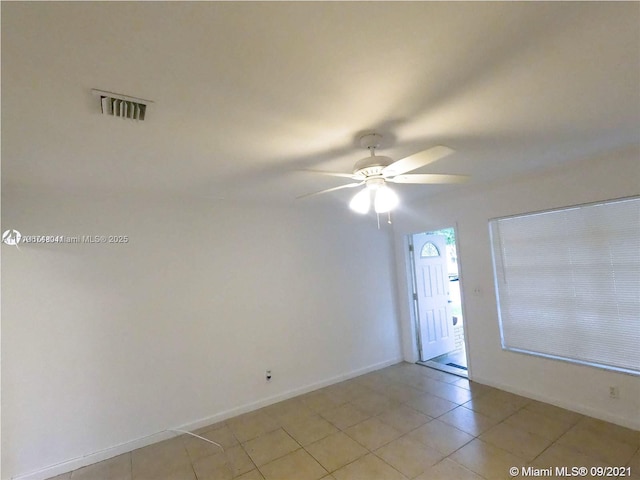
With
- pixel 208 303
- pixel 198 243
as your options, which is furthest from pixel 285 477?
pixel 198 243

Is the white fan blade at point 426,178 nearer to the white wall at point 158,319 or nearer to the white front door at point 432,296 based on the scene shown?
the white wall at point 158,319

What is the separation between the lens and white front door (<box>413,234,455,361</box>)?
457cm

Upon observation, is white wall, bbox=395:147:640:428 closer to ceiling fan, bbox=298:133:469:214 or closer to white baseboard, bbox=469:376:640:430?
white baseboard, bbox=469:376:640:430

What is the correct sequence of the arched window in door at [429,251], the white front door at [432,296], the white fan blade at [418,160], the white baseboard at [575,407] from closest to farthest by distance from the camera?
the white fan blade at [418,160] → the white baseboard at [575,407] → the white front door at [432,296] → the arched window in door at [429,251]

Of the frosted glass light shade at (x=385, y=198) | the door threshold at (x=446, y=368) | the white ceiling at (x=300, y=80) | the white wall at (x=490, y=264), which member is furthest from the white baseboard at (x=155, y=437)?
the frosted glass light shade at (x=385, y=198)

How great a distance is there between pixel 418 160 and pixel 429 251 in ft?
11.1

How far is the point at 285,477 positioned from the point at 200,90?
2.66m

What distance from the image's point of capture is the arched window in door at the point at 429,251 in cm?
470

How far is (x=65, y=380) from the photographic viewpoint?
2.50m

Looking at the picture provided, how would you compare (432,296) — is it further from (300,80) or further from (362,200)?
(300,80)

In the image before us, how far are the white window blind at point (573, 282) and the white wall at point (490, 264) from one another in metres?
0.10

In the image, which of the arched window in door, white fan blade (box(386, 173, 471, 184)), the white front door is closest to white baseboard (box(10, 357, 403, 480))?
the white front door

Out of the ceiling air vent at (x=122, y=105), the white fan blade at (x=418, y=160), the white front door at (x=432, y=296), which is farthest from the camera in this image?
the white front door at (x=432, y=296)

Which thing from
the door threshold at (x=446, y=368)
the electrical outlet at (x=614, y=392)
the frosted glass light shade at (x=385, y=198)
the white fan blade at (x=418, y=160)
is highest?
the white fan blade at (x=418, y=160)
